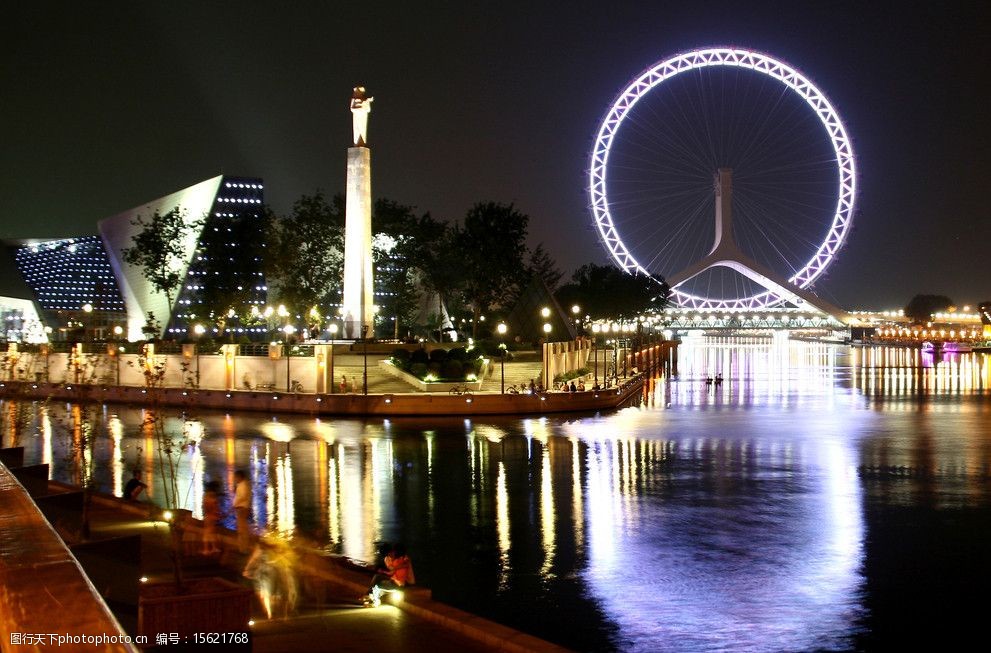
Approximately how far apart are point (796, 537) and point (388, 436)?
18.0m

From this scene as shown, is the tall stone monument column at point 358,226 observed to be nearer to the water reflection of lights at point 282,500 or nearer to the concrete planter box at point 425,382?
the concrete planter box at point 425,382

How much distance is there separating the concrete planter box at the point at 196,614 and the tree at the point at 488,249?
215 ft

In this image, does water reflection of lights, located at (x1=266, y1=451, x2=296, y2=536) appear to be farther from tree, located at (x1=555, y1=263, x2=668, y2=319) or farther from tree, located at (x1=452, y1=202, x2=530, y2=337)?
tree, located at (x1=555, y1=263, x2=668, y2=319)

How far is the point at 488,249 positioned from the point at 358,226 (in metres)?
21.4

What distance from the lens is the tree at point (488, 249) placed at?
249ft

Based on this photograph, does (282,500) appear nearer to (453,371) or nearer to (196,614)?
(196,614)

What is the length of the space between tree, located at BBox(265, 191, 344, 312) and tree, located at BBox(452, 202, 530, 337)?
348 inches

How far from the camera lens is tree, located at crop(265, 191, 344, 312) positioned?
2938 inches

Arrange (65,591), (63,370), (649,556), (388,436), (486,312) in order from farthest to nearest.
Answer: (486,312)
(63,370)
(388,436)
(649,556)
(65,591)

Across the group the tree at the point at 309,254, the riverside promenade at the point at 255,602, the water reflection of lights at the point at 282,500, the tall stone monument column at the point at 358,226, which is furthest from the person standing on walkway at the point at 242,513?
the tree at the point at 309,254

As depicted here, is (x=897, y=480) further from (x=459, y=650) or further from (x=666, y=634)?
(x=459, y=650)

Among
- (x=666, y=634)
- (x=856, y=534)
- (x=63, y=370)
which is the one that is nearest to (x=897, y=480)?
(x=856, y=534)

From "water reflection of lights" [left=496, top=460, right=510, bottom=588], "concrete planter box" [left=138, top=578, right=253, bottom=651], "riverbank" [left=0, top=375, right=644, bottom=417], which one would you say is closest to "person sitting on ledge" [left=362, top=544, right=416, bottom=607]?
"concrete planter box" [left=138, top=578, right=253, bottom=651]

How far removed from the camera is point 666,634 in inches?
504
